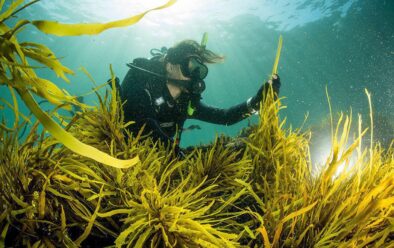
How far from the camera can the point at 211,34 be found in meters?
32.5

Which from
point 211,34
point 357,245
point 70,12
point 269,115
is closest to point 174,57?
point 269,115

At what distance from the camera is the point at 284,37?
1177 inches

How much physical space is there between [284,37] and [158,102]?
29746 millimetres

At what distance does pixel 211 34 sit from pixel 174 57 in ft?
98.5

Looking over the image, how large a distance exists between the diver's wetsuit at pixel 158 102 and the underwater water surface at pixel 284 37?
49.5 ft

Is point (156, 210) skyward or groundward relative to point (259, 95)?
groundward

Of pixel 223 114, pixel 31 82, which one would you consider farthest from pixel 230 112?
pixel 31 82

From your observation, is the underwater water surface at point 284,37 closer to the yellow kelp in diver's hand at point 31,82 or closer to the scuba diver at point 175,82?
the scuba diver at point 175,82

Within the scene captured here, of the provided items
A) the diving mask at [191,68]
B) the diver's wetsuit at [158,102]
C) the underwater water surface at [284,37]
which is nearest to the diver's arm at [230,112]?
the diver's wetsuit at [158,102]

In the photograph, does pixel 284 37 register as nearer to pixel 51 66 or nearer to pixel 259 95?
pixel 259 95

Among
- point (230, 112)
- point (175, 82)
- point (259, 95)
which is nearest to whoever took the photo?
point (259, 95)

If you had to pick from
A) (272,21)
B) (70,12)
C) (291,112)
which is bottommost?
(291,112)

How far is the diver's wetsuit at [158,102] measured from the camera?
3.39m

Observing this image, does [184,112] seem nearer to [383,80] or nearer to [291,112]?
[383,80]
